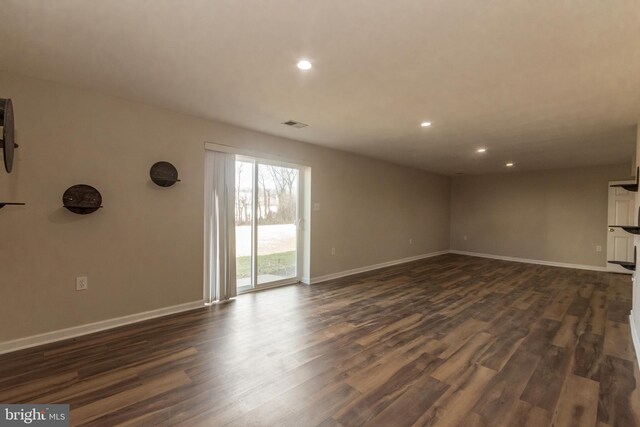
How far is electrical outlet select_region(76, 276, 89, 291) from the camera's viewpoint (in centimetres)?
280

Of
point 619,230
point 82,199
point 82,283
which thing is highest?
point 82,199

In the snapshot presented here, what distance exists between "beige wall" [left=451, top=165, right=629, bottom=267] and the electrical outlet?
855 centimetres

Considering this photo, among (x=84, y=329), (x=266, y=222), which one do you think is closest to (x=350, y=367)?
(x=84, y=329)

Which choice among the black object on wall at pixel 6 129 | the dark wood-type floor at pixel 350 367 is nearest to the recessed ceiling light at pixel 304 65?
the black object on wall at pixel 6 129

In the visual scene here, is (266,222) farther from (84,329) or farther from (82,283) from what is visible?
(84,329)

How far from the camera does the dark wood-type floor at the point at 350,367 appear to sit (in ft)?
5.89

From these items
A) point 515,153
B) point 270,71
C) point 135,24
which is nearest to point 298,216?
point 270,71

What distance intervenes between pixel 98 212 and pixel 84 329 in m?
1.15

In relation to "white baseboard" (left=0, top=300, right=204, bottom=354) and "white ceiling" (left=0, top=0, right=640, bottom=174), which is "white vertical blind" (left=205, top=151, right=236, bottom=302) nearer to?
"white baseboard" (left=0, top=300, right=204, bottom=354)

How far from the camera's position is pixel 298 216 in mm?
4996

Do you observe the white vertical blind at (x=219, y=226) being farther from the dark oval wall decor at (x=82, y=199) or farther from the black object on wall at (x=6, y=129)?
the black object on wall at (x=6, y=129)

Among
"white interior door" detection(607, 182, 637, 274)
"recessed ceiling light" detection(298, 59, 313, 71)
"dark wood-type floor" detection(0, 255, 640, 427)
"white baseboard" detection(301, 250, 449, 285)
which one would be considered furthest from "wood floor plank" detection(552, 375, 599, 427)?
"white interior door" detection(607, 182, 637, 274)

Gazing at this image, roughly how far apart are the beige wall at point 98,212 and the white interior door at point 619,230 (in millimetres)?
6919

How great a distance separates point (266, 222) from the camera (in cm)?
456
